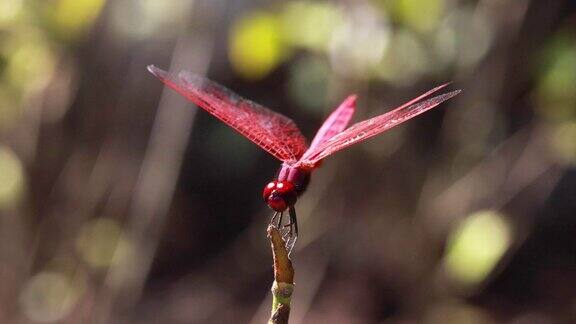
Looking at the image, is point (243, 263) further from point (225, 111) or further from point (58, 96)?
point (225, 111)

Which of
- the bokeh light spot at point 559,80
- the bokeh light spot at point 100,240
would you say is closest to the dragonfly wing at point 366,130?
the bokeh light spot at point 559,80

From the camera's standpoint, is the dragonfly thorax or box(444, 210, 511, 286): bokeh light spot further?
box(444, 210, 511, 286): bokeh light spot

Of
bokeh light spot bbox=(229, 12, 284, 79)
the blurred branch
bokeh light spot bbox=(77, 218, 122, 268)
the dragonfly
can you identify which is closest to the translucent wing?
the dragonfly

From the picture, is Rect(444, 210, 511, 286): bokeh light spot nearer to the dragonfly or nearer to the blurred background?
the blurred background

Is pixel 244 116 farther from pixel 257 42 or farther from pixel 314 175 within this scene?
pixel 314 175

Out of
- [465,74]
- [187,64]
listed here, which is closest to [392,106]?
[465,74]

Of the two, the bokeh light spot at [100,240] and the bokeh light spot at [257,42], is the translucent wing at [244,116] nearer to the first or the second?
the bokeh light spot at [257,42]
